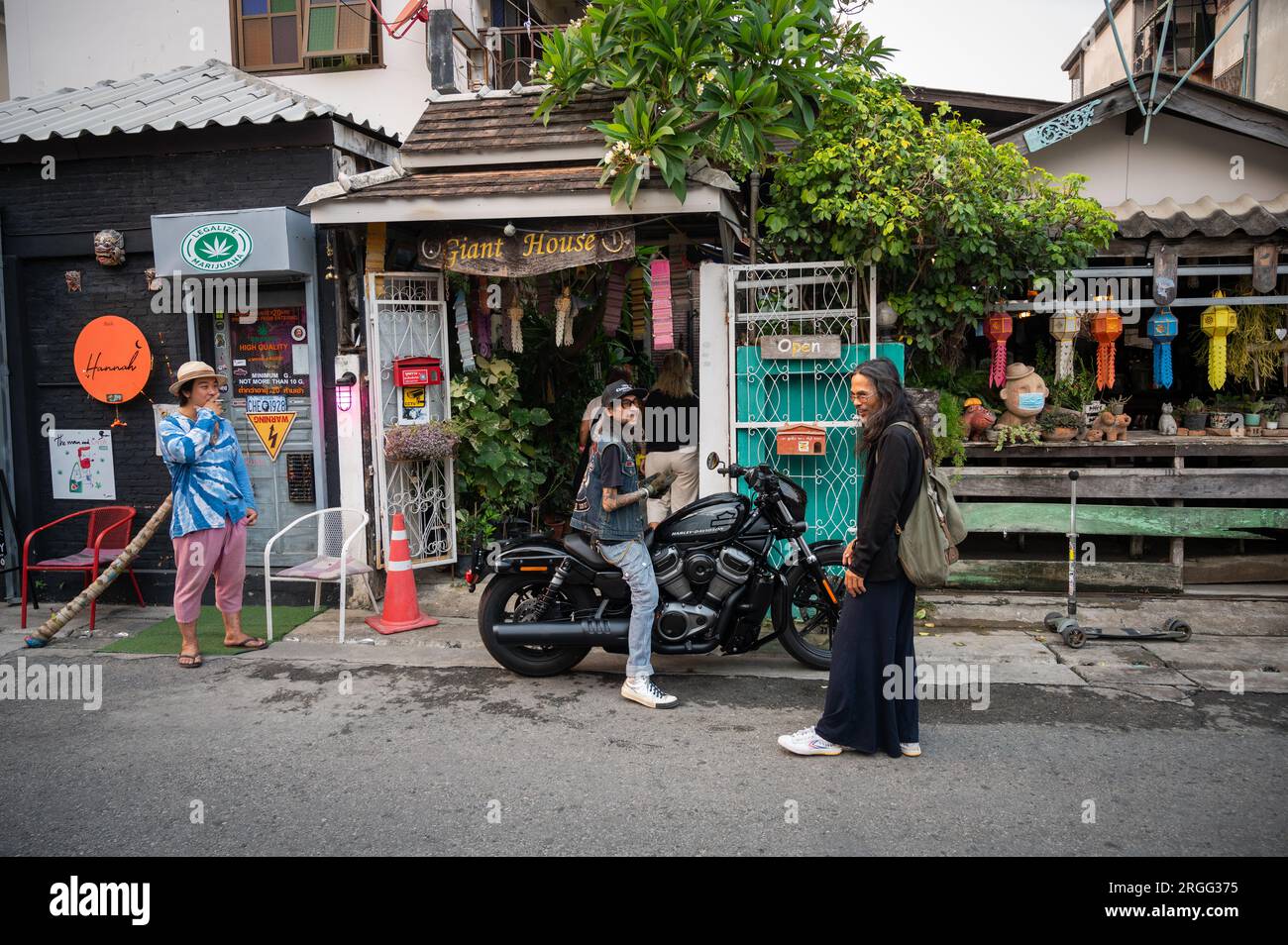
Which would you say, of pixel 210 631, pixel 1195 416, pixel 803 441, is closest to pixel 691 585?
pixel 803 441

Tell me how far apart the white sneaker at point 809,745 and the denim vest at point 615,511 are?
157 cm

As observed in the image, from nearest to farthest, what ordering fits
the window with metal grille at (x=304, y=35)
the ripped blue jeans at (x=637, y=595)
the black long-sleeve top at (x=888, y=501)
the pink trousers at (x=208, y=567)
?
the black long-sleeve top at (x=888, y=501)
the ripped blue jeans at (x=637, y=595)
the pink trousers at (x=208, y=567)
the window with metal grille at (x=304, y=35)

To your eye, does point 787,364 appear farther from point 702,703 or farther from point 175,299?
point 175,299

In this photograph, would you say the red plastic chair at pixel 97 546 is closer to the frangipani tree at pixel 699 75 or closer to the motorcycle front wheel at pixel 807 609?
the frangipani tree at pixel 699 75

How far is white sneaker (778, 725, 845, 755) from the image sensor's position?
4816mm

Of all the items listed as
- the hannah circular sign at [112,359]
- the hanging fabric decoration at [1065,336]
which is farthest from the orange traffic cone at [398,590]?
the hanging fabric decoration at [1065,336]

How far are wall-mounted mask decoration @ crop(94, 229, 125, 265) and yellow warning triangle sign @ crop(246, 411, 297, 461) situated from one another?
187 cm

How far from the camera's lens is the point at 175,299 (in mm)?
8320

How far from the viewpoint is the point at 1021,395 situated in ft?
26.4

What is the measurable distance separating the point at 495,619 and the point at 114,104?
7.14m

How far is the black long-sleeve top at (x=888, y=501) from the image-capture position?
4586mm

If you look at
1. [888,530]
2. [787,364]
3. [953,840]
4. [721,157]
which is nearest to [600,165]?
[721,157]

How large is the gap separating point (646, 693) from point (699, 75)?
15.4 feet

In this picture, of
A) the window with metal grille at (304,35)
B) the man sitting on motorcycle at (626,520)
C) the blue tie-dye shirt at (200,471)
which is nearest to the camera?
the man sitting on motorcycle at (626,520)
